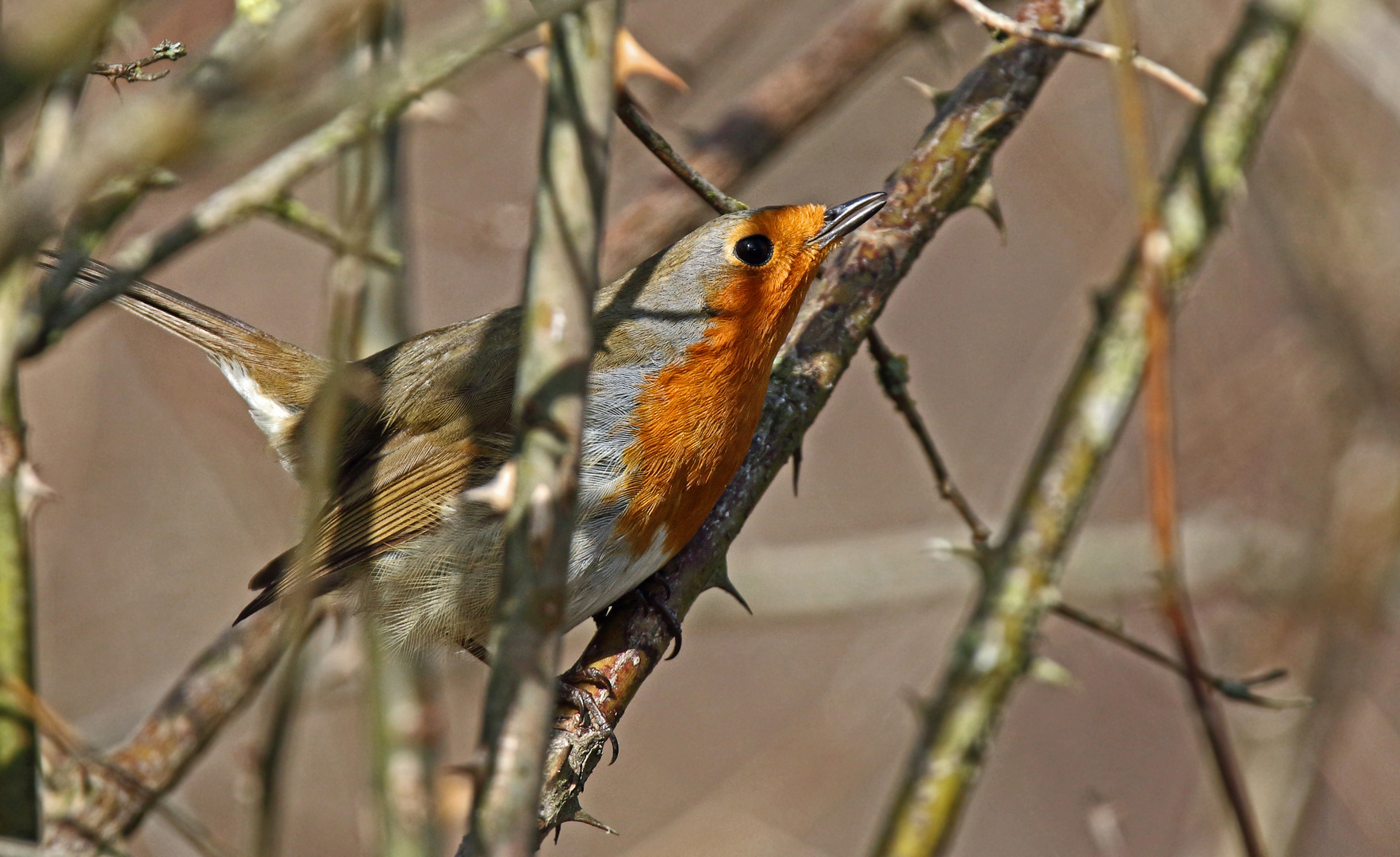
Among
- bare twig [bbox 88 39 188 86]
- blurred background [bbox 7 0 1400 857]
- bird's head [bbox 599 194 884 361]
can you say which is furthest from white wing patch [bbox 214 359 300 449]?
bare twig [bbox 88 39 188 86]

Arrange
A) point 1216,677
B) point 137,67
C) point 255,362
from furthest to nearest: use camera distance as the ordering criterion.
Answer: point 255,362 < point 1216,677 < point 137,67

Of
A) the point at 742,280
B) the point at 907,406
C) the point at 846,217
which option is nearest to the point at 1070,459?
the point at 907,406

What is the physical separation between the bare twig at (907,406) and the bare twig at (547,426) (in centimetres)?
148

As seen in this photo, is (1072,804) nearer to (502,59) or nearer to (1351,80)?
(1351,80)

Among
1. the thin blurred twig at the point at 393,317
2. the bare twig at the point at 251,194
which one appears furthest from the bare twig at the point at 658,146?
the thin blurred twig at the point at 393,317

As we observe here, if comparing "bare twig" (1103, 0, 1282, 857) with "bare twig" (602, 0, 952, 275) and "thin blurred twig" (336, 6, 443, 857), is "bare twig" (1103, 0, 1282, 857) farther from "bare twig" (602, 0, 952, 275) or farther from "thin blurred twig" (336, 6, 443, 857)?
"bare twig" (602, 0, 952, 275)

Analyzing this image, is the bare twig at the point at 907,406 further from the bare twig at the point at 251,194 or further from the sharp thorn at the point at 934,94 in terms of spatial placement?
the bare twig at the point at 251,194

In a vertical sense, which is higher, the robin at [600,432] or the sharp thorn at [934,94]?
the sharp thorn at [934,94]

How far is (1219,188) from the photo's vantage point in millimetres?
3496

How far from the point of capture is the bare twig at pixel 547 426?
1359 mm

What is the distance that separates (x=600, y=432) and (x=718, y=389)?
34 cm

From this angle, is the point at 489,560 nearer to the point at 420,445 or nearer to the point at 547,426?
the point at 420,445

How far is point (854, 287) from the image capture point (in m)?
3.18

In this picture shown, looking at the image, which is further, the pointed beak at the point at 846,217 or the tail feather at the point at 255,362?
the tail feather at the point at 255,362
